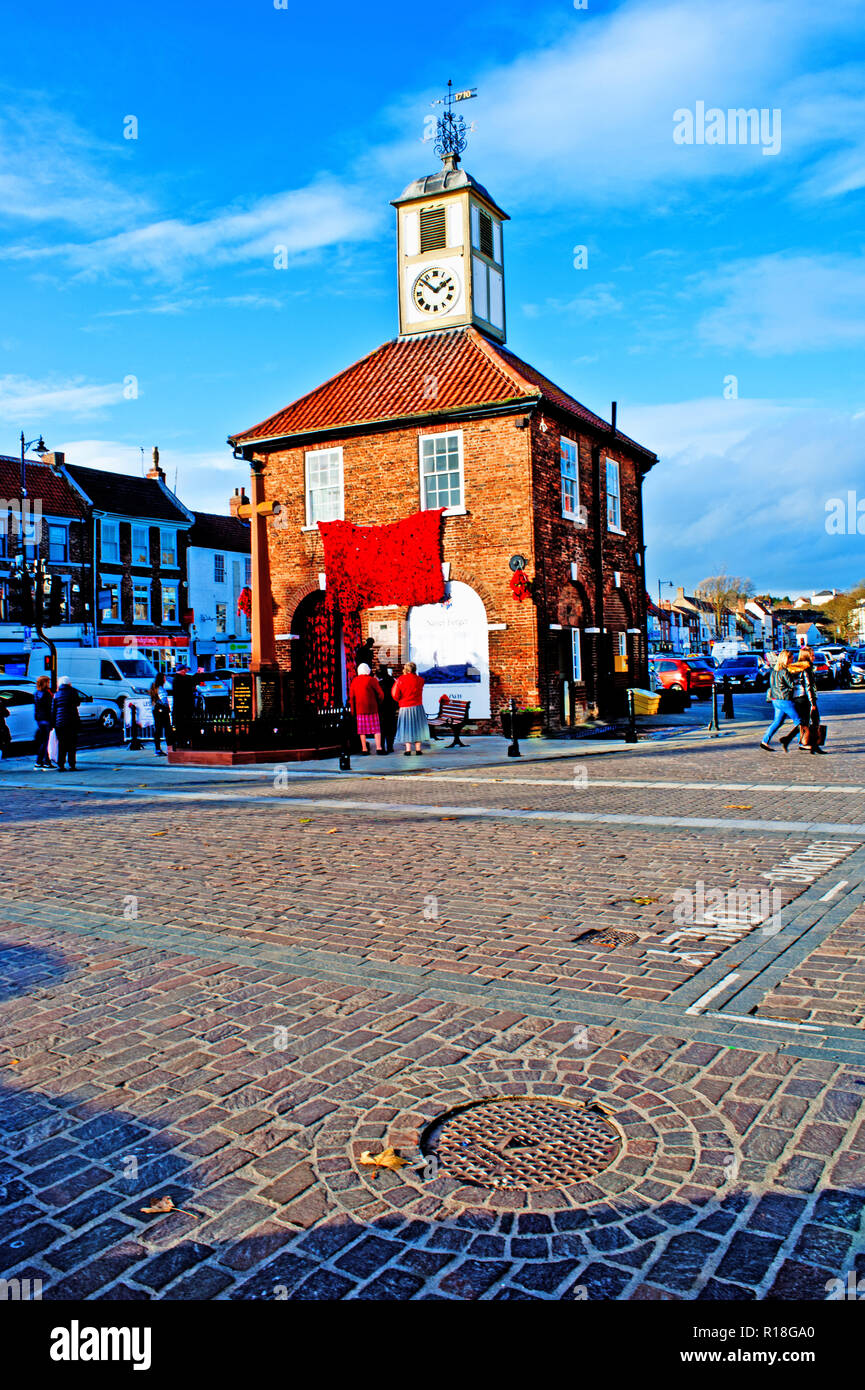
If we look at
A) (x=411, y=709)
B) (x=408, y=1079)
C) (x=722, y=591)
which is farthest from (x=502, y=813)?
(x=722, y=591)

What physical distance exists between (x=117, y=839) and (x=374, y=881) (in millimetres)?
3631

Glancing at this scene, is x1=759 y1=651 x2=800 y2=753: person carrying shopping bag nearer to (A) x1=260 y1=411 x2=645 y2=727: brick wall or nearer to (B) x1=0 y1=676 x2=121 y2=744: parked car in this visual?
(A) x1=260 y1=411 x2=645 y2=727: brick wall

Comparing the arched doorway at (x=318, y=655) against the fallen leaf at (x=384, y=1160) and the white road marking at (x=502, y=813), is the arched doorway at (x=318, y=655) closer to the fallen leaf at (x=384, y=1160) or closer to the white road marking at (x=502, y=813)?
the white road marking at (x=502, y=813)

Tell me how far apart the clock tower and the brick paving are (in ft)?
70.2

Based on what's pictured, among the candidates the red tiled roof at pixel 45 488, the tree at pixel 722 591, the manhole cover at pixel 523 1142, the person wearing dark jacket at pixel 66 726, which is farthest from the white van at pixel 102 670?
the tree at pixel 722 591

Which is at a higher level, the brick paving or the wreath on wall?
the wreath on wall

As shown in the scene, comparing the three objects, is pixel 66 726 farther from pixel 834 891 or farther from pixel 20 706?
pixel 834 891

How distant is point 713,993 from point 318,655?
21.2m

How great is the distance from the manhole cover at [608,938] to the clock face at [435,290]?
23030 mm

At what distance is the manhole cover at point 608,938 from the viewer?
17.5 ft

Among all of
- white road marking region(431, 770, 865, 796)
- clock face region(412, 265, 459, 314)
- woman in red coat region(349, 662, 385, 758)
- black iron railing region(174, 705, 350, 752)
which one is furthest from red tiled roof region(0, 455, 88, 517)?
white road marking region(431, 770, 865, 796)

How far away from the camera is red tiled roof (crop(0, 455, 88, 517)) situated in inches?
1754

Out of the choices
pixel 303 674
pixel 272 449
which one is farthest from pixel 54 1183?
pixel 272 449
